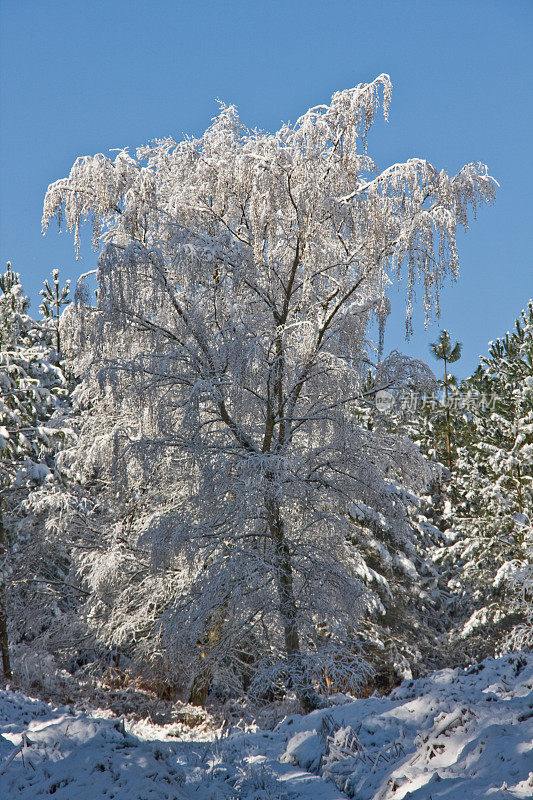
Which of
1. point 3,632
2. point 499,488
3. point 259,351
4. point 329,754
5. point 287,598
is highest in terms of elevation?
point 259,351

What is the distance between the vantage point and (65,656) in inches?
556

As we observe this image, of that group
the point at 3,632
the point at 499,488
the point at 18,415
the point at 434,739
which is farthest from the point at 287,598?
the point at 499,488

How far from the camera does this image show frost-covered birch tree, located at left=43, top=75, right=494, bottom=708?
32.0ft

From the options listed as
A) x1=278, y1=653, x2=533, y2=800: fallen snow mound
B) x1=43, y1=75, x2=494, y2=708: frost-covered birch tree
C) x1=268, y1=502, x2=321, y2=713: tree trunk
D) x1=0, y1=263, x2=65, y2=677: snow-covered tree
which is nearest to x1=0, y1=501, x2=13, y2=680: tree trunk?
x1=0, y1=263, x2=65, y2=677: snow-covered tree

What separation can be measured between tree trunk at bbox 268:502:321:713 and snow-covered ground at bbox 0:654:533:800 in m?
1.70

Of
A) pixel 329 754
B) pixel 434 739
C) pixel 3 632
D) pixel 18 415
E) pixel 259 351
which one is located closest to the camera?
pixel 434 739

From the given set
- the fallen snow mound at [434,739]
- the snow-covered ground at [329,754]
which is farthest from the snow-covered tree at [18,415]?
the fallen snow mound at [434,739]

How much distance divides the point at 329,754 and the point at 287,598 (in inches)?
143

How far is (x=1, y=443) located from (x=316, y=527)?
6887 millimetres

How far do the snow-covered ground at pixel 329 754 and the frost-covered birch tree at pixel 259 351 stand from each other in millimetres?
2431

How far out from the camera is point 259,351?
9367mm

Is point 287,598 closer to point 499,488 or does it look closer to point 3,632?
point 3,632

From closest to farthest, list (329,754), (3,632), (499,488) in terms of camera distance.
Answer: (329,754) < (3,632) < (499,488)

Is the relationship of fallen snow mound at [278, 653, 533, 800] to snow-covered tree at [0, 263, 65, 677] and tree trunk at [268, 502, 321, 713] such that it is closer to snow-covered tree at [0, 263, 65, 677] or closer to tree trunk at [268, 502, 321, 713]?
tree trunk at [268, 502, 321, 713]
